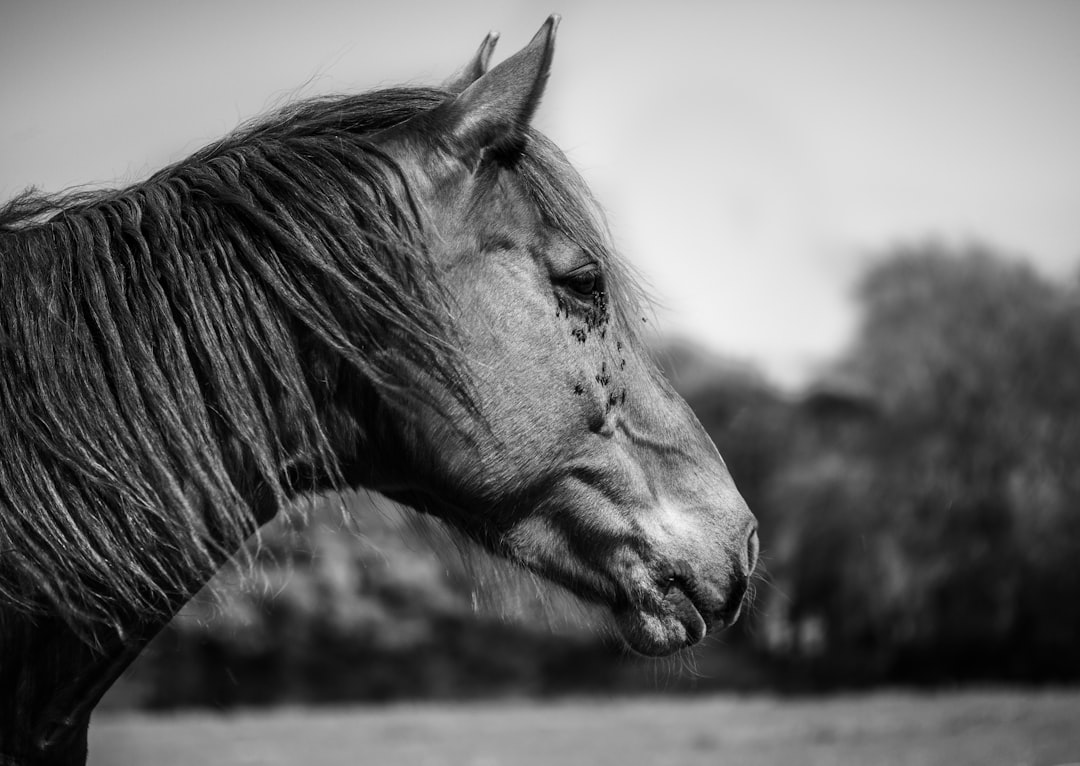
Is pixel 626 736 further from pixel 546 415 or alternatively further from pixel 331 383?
pixel 331 383

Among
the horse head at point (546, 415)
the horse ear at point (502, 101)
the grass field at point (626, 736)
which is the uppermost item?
the horse ear at point (502, 101)

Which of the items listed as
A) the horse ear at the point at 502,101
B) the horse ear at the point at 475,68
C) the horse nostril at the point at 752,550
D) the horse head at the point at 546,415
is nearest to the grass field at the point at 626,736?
the horse nostril at the point at 752,550

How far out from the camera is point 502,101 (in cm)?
205

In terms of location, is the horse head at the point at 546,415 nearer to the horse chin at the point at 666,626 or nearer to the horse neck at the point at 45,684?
the horse chin at the point at 666,626

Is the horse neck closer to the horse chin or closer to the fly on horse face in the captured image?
the fly on horse face

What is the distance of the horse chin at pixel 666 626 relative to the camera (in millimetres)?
2152

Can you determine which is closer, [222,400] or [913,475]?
[222,400]

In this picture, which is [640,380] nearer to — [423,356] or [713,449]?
[713,449]

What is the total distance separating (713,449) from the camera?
2.31m

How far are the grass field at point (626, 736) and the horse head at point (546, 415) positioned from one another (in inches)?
291

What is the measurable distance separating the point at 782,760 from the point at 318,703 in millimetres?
10486

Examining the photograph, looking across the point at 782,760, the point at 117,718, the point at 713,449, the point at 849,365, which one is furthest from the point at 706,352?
the point at 713,449

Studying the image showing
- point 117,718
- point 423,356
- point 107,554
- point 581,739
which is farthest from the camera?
point 117,718

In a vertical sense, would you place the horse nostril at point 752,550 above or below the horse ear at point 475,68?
below
